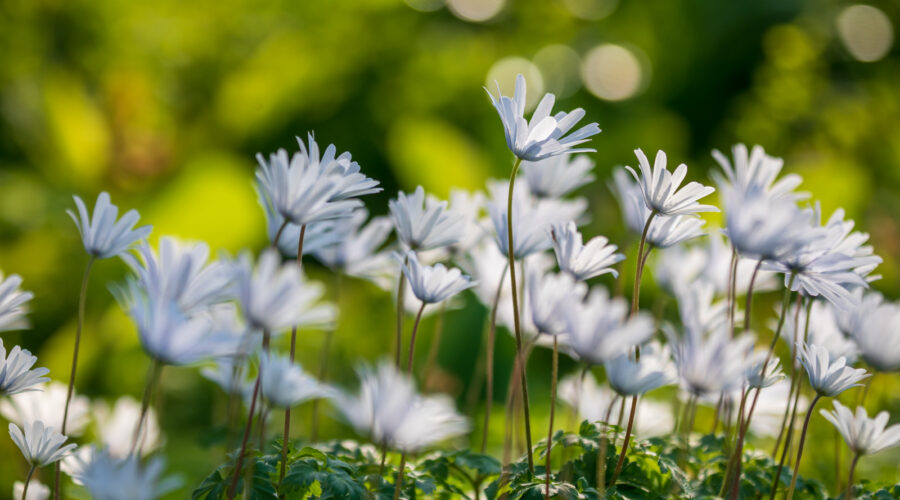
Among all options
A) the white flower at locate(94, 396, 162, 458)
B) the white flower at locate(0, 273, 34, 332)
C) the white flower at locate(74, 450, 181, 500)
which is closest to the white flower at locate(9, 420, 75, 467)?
the white flower at locate(0, 273, 34, 332)

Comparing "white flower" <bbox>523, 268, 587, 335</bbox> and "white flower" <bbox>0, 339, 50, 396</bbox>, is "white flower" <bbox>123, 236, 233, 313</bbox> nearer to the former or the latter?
"white flower" <bbox>0, 339, 50, 396</bbox>

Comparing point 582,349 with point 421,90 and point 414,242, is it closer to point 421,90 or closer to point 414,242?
point 414,242

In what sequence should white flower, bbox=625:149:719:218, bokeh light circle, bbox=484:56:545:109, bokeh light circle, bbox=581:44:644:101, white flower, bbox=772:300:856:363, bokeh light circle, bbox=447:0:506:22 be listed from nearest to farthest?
white flower, bbox=625:149:719:218, white flower, bbox=772:300:856:363, bokeh light circle, bbox=484:56:545:109, bokeh light circle, bbox=581:44:644:101, bokeh light circle, bbox=447:0:506:22

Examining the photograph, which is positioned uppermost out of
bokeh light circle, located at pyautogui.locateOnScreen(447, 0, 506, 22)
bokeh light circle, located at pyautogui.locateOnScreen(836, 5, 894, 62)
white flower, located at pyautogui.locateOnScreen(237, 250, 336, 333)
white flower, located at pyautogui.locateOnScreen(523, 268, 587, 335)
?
bokeh light circle, located at pyautogui.locateOnScreen(447, 0, 506, 22)

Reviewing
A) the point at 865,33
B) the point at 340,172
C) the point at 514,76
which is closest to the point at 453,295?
the point at 340,172

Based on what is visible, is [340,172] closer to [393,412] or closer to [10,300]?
[393,412]

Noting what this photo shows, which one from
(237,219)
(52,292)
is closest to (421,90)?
(237,219)
